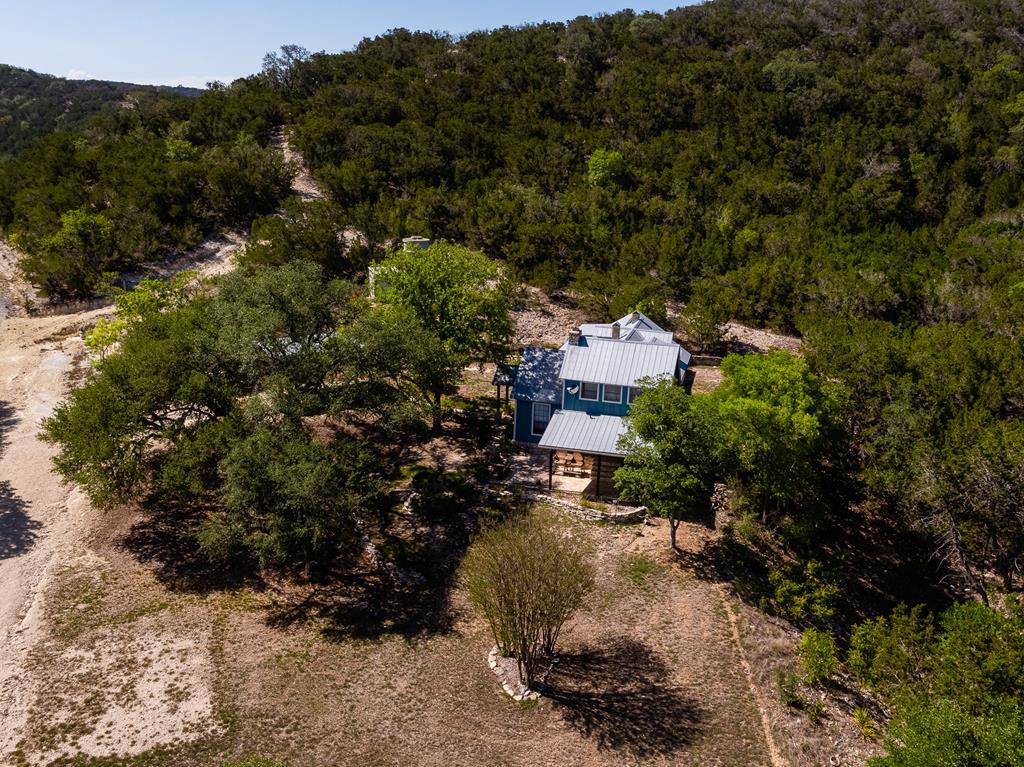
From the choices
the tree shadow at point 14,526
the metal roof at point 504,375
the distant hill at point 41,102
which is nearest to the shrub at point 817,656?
the metal roof at point 504,375

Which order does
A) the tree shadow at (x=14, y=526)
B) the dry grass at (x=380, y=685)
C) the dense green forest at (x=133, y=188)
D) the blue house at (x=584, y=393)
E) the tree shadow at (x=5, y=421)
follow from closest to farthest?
1. the dry grass at (x=380, y=685)
2. the tree shadow at (x=14, y=526)
3. the blue house at (x=584, y=393)
4. the tree shadow at (x=5, y=421)
5. the dense green forest at (x=133, y=188)

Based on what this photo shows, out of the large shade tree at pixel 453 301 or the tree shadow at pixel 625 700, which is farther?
the large shade tree at pixel 453 301

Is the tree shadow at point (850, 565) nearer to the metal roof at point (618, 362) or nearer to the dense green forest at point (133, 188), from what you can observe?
the metal roof at point (618, 362)

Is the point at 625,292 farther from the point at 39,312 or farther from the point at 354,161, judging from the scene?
the point at 39,312

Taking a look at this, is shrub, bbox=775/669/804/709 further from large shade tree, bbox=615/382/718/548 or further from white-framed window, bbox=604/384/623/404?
white-framed window, bbox=604/384/623/404

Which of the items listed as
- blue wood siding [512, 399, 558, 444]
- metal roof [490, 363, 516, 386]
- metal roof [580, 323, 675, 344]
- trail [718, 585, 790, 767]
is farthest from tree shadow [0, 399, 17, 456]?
trail [718, 585, 790, 767]

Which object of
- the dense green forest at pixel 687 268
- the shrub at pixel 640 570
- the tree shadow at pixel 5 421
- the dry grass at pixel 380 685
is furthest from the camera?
the tree shadow at pixel 5 421
